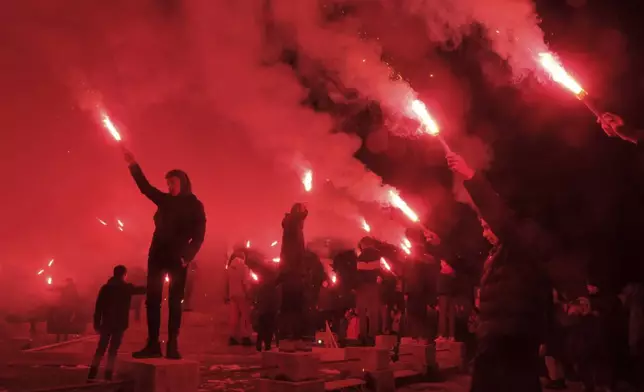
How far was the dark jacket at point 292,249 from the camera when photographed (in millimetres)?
8047

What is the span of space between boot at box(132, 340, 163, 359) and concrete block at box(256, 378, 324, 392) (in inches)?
76.6

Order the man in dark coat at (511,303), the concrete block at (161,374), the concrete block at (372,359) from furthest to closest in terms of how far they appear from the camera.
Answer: the concrete block at (372,359)
the concrete block at (161,374)
the man in dark coat at (511,303)

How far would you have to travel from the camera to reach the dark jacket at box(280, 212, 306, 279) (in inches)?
317

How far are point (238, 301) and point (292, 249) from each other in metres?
10.9

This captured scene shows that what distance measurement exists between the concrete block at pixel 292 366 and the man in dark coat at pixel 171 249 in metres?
1.79

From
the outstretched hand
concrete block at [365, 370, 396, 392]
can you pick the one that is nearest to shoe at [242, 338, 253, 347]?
concrete block at [365, 370, 396, 392]

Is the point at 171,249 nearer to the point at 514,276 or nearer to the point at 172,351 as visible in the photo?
the point at 172,351

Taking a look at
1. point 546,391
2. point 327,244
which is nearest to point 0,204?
point 327,244

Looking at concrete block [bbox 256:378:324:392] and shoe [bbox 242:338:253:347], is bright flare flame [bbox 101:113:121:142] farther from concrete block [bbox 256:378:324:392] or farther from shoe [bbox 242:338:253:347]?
shoe [bbox 242:338:253:347]

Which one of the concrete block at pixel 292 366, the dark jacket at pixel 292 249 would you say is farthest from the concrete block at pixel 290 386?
the dark jacket at pixel 292 249

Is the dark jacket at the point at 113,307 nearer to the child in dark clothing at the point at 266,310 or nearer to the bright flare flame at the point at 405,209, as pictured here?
the bright flare flame at the point at 405,209

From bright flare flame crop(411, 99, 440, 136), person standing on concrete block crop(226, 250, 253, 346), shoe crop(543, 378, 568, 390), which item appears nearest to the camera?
bright flare flame crop(411, 99, 440, 136)

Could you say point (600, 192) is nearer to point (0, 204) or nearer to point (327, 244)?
point (327, 244)

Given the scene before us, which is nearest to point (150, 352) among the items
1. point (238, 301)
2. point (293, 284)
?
point (293, 284)
